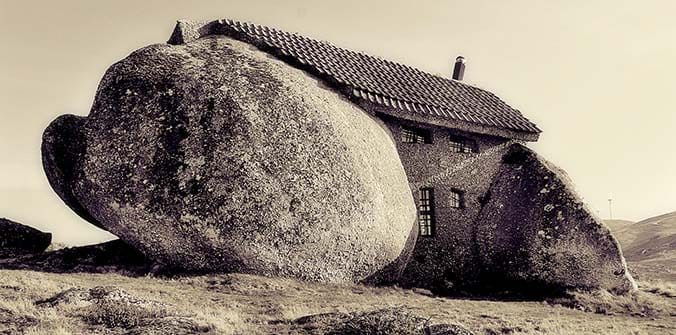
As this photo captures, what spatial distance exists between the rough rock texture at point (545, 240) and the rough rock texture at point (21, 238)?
14.1 meters

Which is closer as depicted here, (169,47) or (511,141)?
(169,47)

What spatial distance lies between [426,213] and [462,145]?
3.22 metres

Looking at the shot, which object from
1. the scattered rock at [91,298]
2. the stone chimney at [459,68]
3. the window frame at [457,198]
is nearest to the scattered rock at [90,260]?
the scattered rock at [91,298]

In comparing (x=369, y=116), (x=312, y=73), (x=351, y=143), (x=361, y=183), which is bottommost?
(x=361, y=183)

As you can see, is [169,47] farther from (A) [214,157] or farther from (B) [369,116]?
(B) [369,116]

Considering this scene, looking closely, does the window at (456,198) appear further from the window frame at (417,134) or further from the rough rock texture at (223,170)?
the rough rock texture at (223,170)

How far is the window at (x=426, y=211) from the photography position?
19.8 m

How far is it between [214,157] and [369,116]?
6.14 m

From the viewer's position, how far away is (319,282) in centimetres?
1452

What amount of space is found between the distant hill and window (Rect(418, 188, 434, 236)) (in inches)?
787

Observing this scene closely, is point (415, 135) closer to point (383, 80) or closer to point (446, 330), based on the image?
point (383, 80)

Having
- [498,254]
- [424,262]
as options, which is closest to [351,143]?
[424,262]

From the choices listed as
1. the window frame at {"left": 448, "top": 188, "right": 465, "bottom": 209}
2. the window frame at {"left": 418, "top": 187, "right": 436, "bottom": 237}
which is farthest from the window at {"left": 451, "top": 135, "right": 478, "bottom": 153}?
the window frame at {"left": 418, "top": 187, "right": 436, "bottom": 237}

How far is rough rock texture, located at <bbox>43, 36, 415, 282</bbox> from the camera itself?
45.9 feet
